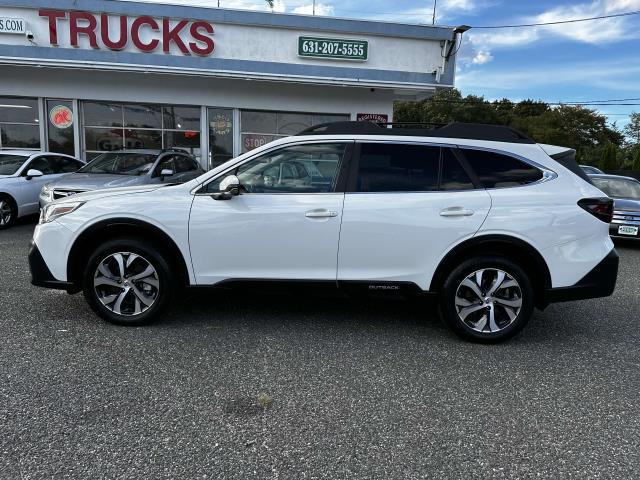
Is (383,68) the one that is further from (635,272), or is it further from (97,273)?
(97,273)

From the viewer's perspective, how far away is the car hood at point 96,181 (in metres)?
7.79

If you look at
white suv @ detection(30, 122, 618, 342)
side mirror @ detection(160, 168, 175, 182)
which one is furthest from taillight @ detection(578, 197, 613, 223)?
side mirror @ detection(160, 168, 175, 182)

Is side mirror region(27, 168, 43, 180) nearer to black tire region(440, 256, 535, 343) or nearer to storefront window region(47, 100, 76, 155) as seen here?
storefront window region(47, 100, 76, 155)

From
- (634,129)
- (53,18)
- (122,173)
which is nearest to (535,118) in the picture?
(634,129)

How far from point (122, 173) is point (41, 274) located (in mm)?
4990

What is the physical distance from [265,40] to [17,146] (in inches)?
307

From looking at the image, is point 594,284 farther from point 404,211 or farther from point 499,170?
point 404,211

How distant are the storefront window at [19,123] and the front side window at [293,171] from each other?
40.5 ft

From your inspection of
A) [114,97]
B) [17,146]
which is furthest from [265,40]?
[17,146]

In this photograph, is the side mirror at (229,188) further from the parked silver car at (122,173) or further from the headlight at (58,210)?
the parked silver car at (122,173)

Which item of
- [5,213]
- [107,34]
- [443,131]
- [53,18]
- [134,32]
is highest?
[53,18]

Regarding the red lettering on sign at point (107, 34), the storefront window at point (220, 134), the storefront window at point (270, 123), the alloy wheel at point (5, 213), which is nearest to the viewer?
the alloy wheel at point (5, 213)

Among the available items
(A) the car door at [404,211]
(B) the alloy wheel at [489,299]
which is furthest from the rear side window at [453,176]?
(B) the alloy wheel at [489,299]

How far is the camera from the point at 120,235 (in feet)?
14.0
